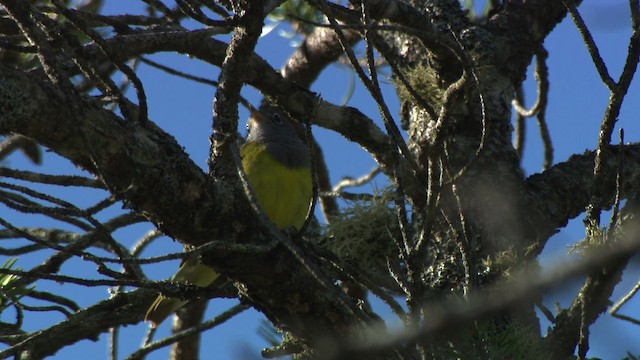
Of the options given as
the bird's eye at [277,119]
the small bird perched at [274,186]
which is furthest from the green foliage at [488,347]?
the bird's eye at [277,119]

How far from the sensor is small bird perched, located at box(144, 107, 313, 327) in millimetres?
4168

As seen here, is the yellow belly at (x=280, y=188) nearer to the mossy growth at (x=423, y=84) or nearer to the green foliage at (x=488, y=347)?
the mossy growth at (x=423, y=84)

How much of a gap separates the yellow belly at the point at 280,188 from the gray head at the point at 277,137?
2.2 inches

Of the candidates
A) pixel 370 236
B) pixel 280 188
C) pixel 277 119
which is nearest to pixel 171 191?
pixel 370 236

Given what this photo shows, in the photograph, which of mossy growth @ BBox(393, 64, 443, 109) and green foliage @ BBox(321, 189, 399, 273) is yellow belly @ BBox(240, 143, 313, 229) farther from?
mossy growth @ BBox(393, 64, 443, 109)

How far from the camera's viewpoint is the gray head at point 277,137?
176 inches

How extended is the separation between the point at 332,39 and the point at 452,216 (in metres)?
2.02

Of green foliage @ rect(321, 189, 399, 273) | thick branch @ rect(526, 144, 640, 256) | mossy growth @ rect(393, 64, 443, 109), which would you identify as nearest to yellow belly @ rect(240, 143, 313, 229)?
green foliage @ rect(321, 189, 399, 273)

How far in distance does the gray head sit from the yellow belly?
57 millimetres

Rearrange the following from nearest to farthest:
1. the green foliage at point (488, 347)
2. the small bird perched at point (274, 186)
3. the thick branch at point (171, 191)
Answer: the thick branch at point (171, 191) < the green foliage at point (488, 347) < the small bird perched at point (274, 186)

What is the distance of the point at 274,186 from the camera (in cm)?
423

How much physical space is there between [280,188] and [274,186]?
0.11 ft

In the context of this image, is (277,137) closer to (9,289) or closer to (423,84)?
(423,84)

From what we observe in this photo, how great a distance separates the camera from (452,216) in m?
3.57
